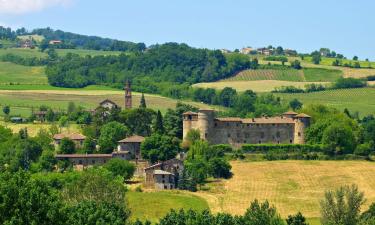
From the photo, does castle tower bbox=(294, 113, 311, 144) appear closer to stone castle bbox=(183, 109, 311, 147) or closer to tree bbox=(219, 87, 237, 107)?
stone castle bbox=(183, 109, 311, 147)

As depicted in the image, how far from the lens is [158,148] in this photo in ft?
330

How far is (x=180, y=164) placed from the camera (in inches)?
3826

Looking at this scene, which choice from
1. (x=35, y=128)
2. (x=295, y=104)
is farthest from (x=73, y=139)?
(x=295, y=104)

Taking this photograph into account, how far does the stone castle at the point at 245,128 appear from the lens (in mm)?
109375

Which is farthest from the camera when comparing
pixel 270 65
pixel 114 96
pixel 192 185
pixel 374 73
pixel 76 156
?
pixel 270 65

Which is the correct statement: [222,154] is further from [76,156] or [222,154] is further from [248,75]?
[248,75]

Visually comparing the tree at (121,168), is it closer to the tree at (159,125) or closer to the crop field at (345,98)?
the tree at (159,125)

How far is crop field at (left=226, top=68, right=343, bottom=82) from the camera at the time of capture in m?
180

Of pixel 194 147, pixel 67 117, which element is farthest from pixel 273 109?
pixel 194 147

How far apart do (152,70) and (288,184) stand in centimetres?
10348

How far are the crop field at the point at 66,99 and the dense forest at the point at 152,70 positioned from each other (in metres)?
12.2

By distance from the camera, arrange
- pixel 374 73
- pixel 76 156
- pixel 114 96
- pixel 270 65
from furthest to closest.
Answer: pixel 270 65 < pixel 374 73 < pixel 114 96 < pixel 76 156

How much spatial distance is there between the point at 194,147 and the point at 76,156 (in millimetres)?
11664

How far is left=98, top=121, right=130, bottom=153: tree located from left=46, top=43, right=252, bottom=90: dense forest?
65.4 metres
